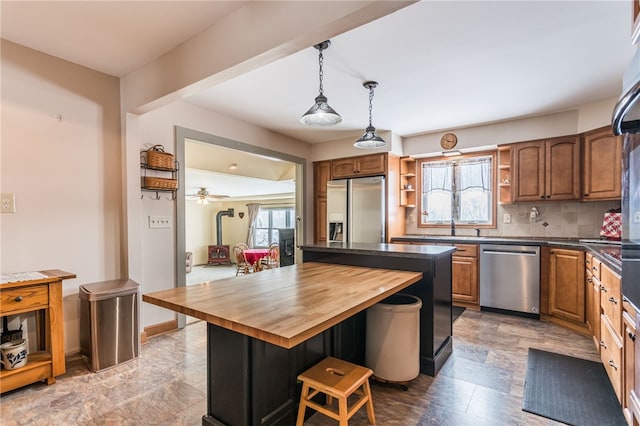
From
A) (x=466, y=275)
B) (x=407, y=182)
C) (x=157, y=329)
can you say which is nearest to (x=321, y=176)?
(x=407, y=182)

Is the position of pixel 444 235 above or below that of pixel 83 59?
below

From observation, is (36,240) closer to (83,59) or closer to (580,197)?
(83,59)

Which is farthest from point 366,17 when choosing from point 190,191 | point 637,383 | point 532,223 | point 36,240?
point 190,191

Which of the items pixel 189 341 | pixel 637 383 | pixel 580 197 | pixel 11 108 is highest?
pixel 11 108

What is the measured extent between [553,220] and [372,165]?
2.42 m

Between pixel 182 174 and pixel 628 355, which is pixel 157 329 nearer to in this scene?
pixel 182 174

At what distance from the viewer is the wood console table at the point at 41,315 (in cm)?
201

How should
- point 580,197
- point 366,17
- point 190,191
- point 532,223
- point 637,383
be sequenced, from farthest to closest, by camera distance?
point 190,191 < point 532,223 < point 580,197 < point 366,17 < point 637,383

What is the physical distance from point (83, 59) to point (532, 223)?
A: 16.9 feet

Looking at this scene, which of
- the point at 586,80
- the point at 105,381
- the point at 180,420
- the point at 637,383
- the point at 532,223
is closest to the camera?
the point at 637,383

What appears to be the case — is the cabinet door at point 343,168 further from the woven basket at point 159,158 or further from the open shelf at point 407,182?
the woven basket at point 159,158

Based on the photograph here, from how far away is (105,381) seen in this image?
2258mm

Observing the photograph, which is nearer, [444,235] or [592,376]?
[592,376]

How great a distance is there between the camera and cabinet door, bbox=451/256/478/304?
12.9ft
